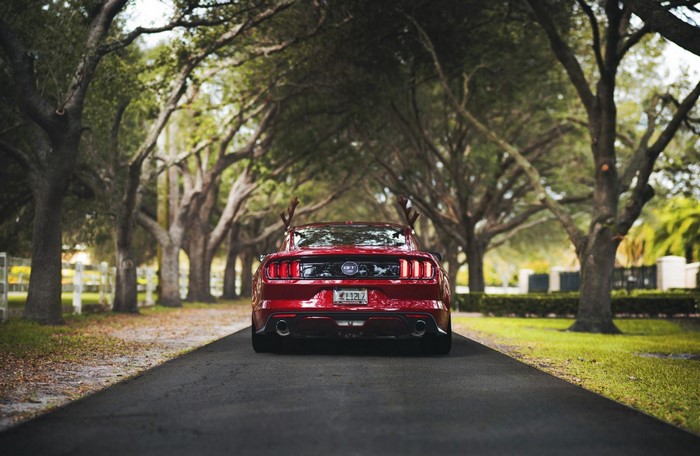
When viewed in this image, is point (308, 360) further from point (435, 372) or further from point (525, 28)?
point (525, 28)

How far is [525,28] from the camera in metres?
19.4

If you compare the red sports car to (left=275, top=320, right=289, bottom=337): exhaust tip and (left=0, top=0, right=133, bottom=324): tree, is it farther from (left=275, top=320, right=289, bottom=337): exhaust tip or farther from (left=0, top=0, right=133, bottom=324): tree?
(left=0, top=0, right=133, bottom=324): tree

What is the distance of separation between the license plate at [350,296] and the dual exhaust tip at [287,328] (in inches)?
25.2

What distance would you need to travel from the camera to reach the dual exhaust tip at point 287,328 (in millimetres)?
8773

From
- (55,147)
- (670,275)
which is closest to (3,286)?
(55,147)

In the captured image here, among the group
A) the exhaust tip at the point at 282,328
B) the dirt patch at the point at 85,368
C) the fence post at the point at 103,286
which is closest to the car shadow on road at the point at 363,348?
the exhaust tip at the point at 282,328

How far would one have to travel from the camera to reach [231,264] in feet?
133

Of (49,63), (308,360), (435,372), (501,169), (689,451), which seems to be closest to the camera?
(689,451)

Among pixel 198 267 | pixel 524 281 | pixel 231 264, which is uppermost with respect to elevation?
pixel 231 264

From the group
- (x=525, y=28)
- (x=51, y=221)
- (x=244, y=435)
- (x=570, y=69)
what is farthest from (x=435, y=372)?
(x=525, y=28)

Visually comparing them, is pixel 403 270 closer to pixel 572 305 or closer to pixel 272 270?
pixel 272 270

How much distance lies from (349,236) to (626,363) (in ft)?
12.5

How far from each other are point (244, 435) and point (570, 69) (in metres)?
14.6

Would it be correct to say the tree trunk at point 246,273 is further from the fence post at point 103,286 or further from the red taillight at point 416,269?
the red taillight at point 416,269
